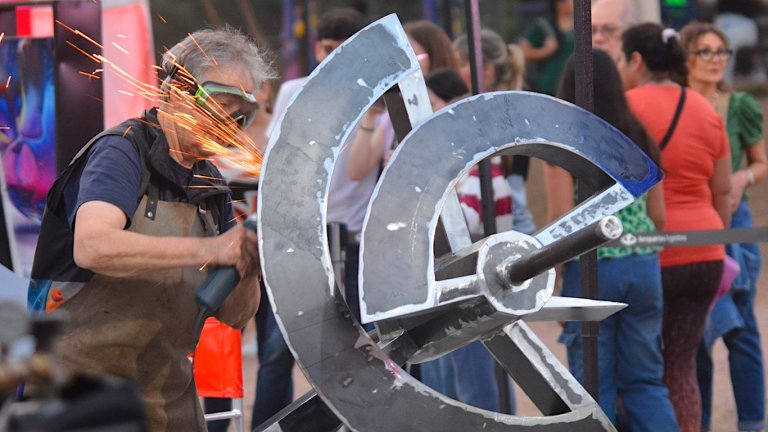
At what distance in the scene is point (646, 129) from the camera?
4766mm

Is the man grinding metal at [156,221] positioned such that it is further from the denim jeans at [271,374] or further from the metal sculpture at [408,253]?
the denim jeans at [271,374]

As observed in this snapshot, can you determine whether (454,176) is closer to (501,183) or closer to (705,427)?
(501,183)

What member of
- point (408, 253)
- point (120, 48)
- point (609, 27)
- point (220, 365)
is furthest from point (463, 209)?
point (408, 253)

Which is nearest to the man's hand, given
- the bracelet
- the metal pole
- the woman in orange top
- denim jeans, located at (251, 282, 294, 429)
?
the metal pole

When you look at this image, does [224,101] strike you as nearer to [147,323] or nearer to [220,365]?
[147,323]

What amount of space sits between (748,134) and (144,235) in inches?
145

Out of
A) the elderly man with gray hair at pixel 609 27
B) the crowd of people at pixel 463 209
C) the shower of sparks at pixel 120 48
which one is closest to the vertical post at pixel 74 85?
the shower of sparks at pixel 120 48

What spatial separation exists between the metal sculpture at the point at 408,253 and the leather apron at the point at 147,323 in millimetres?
543

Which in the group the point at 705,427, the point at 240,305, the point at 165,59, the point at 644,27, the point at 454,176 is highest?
the point at 644,27

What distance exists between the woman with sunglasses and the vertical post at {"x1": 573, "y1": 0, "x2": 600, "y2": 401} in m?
2.11

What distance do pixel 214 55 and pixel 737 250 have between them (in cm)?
328

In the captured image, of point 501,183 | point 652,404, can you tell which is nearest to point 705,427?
point 652,404

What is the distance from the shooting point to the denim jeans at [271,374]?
512cm

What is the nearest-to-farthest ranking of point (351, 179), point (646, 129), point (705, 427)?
point (646, 129) → point (351, 179) → point (705, 427)
